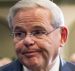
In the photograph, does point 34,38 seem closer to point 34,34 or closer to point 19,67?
point 34,34

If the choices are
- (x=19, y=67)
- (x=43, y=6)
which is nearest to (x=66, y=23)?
(x=19, y=67)

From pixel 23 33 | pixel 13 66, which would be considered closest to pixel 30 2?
pixel 23 33

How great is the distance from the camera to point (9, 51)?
4.77 metres

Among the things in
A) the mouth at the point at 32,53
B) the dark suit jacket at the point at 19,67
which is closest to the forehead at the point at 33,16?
the mouth at the point at 32,53

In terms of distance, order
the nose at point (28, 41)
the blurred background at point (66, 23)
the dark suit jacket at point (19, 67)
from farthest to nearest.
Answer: the blurred background at point (66, 23)
the dark suit jacket at point (19, 67)
the nose at point (28, 41)

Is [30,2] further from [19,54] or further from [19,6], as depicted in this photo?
[19,54]

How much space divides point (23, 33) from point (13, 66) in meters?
0.26

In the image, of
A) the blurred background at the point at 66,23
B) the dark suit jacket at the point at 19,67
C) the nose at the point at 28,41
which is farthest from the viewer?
the blurred background at the point at 66,23

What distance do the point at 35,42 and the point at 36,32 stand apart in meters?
0.05

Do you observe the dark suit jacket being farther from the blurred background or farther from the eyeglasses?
the blurred background

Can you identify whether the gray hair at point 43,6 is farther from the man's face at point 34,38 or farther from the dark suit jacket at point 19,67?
the dark suit jacket at point 19,67

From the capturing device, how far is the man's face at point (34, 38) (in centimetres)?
119

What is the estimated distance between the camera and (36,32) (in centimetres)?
121

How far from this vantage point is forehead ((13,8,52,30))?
1210 millimetres
